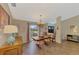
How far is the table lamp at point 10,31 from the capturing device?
7.96ft

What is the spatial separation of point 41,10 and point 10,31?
0.72m

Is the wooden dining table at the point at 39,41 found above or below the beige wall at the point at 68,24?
below

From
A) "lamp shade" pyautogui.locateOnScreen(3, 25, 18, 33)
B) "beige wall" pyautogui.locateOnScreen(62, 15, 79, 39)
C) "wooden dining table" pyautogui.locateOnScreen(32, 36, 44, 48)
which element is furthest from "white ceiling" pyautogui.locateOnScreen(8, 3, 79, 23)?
"wooden dining table" pyautogui.locateOnScreen(32, 36, 44, 48)

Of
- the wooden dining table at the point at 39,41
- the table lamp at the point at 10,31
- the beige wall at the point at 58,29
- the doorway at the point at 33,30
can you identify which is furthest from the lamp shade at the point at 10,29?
the beige wall at the point at 58,29

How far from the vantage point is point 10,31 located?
2490 millimetres

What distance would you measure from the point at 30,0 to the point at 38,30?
0.60 meters

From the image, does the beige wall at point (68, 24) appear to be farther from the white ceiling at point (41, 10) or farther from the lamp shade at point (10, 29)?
the lamp shade at point (10, 29)

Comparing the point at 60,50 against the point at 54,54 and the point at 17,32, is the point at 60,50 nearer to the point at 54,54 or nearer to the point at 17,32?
the point at 54,54

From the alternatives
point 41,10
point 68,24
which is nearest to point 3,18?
point 41,10

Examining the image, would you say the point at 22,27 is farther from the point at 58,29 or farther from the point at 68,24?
the point at 68,24

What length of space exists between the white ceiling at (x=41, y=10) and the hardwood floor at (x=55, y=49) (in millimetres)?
503

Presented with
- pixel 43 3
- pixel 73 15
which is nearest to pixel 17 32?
pixel 43 3

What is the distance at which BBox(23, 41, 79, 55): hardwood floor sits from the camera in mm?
2477

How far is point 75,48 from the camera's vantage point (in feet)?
8.11
